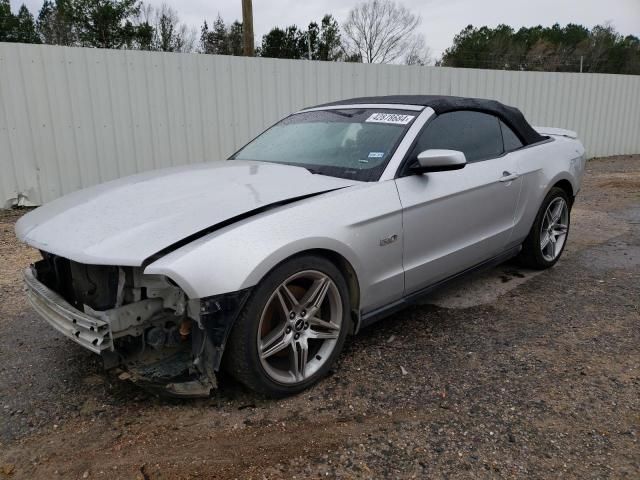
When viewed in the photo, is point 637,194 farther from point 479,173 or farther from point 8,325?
point 8,325

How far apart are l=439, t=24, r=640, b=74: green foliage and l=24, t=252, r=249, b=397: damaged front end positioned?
138 ft

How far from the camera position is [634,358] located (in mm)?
3084

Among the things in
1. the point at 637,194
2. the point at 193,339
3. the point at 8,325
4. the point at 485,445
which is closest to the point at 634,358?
the point at 485,445

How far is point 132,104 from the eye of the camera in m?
7.76

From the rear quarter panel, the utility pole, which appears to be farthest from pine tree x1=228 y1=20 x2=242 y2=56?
the rear quarter panel

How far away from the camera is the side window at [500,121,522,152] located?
414cm

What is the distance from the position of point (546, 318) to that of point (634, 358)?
26.7 inches

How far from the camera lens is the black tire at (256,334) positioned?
2383 mm

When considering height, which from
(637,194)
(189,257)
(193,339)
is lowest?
(637,194)

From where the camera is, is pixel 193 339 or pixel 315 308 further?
pixel 315 308

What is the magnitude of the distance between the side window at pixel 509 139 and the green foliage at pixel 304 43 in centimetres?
3263

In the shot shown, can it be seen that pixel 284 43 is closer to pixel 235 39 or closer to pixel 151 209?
pixel 235 39

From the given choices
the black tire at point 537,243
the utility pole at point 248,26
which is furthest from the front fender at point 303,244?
the utility pole at point 248,26

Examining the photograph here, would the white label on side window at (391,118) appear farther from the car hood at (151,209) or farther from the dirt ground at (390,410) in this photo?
the dirt ground at (390,410)
